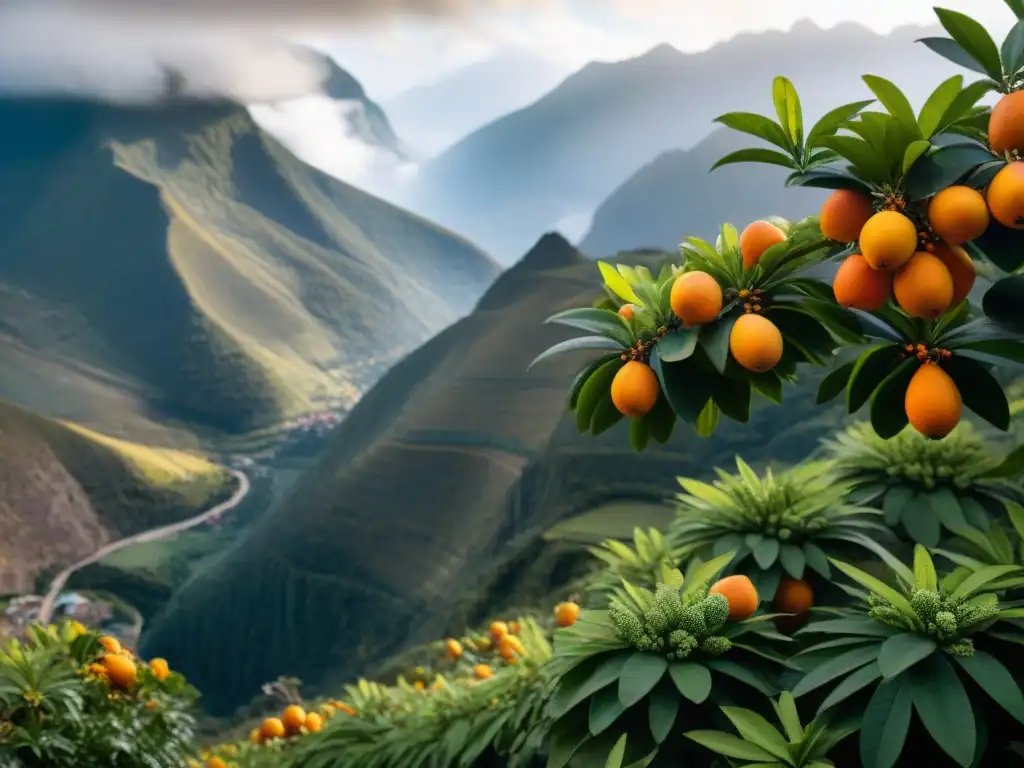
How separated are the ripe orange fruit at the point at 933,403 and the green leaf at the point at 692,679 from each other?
1.63 feet

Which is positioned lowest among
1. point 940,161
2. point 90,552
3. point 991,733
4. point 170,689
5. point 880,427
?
point 90,552

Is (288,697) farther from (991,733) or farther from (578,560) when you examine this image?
(991,733)

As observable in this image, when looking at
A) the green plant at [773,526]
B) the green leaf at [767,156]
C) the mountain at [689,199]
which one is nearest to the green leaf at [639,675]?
the green plant at [773,526]

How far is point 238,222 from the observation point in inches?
1147

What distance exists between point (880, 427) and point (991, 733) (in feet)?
1.83

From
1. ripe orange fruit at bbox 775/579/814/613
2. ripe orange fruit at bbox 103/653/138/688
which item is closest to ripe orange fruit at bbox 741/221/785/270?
ripe orange fruit at bbox 775/579/814/613

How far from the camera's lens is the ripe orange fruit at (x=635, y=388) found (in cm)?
75

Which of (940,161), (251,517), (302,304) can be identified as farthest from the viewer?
→ (302,304)

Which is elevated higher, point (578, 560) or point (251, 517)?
point (578, 560)

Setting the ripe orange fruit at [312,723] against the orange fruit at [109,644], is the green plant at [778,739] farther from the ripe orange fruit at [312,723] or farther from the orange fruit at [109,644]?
the ripe orange fruit at [312,723]

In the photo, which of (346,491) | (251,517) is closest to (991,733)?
(346,491)

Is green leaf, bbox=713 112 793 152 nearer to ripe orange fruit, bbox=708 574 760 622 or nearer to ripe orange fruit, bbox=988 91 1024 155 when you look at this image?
ripe orange fruit, bbox=988 91 1024 155

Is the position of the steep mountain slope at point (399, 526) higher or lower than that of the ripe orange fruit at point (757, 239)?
lower

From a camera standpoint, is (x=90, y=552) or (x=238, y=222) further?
(x=238, y=222)
